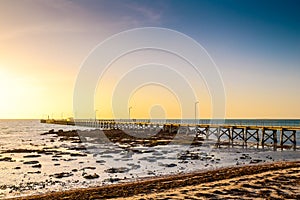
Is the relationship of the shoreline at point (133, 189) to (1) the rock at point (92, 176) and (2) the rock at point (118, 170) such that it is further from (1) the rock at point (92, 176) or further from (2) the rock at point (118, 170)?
(2) the rock at point (118, 170)

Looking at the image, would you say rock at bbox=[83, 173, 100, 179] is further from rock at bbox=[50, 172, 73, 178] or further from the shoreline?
the shoreline

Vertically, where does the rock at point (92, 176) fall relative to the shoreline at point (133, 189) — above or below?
below

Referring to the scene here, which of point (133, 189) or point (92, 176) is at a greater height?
point (133, 189)

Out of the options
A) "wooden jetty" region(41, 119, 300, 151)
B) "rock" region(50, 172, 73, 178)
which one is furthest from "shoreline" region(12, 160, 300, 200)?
"wooden jetty" region(41, 119, 300, 151)

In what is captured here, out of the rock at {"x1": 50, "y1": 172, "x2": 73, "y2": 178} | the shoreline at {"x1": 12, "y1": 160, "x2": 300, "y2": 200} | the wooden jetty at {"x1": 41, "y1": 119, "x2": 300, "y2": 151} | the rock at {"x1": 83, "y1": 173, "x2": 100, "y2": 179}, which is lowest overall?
the rock at {"x1": 50, "y1": 172, "x2": 73, "y2": 178}

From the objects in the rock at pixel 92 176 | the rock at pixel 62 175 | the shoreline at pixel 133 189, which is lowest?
the rock at pixel 62 175

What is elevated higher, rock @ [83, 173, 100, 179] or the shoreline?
the shoreline

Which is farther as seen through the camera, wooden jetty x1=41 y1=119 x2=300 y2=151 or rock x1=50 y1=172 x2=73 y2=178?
wooden jetty x1=41 y1=119 x2=300 y2=151

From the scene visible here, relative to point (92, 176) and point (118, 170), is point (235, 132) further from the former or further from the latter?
point (92, 176)

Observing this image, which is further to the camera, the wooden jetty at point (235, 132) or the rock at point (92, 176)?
the wooden jetty at point (235, 132)

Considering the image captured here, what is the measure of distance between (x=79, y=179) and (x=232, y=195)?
998 centimetres

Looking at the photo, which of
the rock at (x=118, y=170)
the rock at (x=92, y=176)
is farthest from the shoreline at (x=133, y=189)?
the rock at (x=118, y=170)

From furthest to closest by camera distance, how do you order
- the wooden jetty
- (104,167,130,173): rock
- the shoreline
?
the wooden jetty, (104,167,130,173): rock, the shoreline

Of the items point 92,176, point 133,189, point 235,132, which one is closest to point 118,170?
point 92,176
